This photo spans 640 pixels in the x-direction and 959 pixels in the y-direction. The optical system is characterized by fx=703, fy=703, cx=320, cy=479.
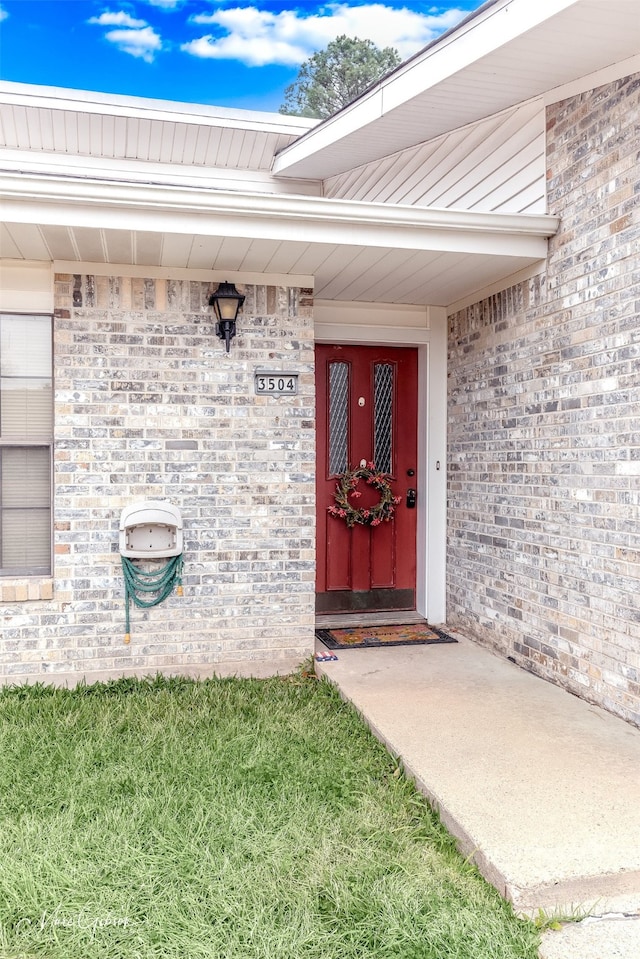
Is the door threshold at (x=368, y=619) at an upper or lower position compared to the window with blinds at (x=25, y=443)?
lower

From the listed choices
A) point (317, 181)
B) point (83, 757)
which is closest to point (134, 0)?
point (317, 181)

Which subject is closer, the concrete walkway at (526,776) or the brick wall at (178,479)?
the concrete walkway at (526,776)

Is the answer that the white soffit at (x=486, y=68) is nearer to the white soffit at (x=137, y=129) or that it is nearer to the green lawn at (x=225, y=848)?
the white soffit at (x=137, y=129)

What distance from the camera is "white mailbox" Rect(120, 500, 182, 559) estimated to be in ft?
13.2

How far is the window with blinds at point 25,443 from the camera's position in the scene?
4098 mm

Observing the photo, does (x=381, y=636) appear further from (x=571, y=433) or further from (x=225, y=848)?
(x=225, y=848)

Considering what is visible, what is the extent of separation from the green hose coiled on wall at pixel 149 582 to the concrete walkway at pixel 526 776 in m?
1.03

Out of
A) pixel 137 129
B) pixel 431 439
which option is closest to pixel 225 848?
pixel 431 439

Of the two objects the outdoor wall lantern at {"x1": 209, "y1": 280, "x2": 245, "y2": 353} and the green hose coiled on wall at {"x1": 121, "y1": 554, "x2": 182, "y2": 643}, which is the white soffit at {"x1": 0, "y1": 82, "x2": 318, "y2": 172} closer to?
the outdoor wall lantern at {"x1": 209, "y1": 280, "x2": 245, "y2": 353}

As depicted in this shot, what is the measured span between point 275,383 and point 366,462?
1272 millimetres

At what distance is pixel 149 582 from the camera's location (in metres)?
4.14

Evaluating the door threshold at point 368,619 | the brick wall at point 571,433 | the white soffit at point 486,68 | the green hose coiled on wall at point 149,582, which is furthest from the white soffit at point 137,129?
the door threshold at point 368,619

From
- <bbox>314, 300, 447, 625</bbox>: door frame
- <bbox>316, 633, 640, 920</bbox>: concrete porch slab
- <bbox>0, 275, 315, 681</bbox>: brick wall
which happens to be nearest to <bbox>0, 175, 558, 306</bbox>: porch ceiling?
<bbox>0, 275, 315, 681</bbox>: brick wall

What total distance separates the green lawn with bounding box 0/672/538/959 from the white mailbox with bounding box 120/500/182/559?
3.09 feet
